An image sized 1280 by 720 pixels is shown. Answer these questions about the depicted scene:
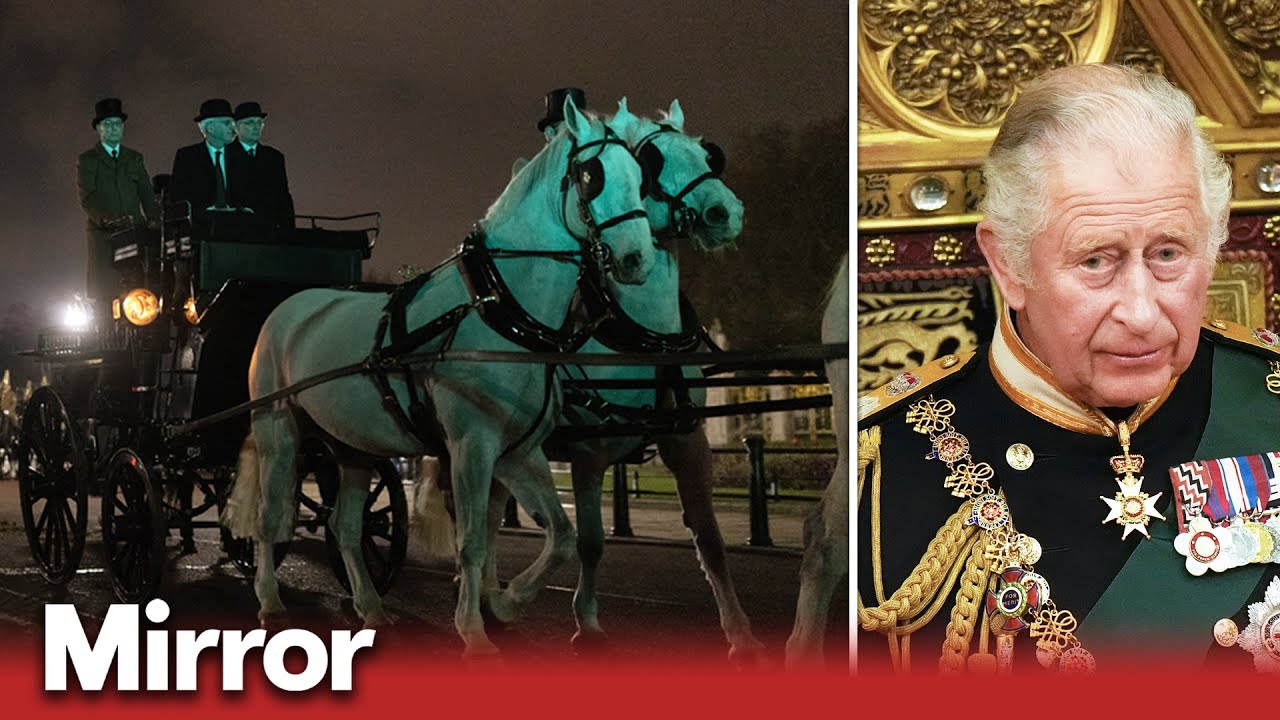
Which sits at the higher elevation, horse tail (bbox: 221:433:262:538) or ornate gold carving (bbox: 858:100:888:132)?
ornate gold carving (bbox: 858:100:888:132)

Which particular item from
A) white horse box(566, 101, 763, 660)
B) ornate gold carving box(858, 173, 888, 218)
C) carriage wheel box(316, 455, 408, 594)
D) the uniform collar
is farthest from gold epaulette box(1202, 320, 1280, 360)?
carriage wheel box(316, 455, 408, 594)

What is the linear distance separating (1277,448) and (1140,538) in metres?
0.33

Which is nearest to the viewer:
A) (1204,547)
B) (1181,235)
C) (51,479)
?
(1181,235)

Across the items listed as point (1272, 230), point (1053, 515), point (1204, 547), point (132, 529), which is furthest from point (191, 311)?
point (1272, 230)

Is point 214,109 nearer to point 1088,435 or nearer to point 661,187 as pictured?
point 661,187

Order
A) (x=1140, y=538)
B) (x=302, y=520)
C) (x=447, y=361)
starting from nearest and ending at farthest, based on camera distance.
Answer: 1. (x=1140, y=538)
2. (x=447, y=361)
3. (x=302, y=520)

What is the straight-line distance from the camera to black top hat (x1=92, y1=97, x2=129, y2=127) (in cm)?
290

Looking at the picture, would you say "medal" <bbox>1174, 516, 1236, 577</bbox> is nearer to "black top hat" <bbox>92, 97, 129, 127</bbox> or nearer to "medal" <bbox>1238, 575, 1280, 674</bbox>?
"medal" <bbox>1238, 575, 1280, 674</bbox>

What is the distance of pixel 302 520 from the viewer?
9.73 ft

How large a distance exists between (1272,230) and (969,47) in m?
0.73

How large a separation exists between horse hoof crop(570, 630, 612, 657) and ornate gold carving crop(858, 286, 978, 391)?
0.80 meters

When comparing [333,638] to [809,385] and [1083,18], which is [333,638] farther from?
[1083,18]

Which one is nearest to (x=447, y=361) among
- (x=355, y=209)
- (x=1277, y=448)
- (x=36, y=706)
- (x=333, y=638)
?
(x=355, y=209)

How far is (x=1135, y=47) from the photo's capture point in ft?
8.33
